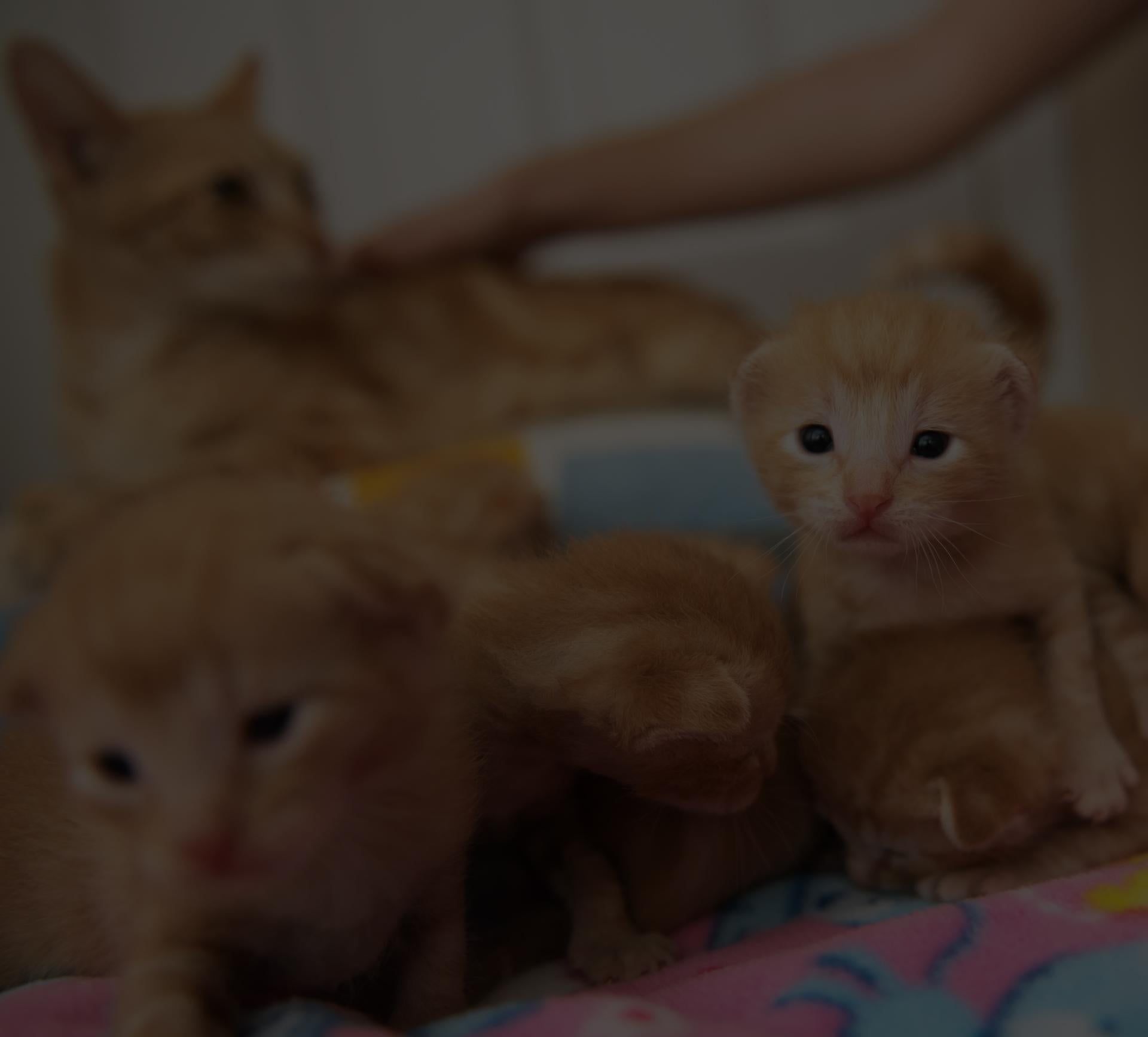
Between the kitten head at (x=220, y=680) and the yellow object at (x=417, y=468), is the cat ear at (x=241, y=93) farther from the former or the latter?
the kitten head at (x=220, y=680)

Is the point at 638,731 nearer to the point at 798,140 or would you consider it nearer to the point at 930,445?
the point at 930,445

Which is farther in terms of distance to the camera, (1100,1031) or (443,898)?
(443,898)

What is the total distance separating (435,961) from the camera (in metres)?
0.75

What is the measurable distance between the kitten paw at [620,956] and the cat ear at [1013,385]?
59cm

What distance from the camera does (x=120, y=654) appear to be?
1.73ft

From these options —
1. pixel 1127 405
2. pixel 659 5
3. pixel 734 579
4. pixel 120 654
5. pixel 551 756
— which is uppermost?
pixel 659 5

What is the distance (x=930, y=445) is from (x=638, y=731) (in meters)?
0.40

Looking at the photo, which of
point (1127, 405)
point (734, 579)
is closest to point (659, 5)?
point (1127, 405)

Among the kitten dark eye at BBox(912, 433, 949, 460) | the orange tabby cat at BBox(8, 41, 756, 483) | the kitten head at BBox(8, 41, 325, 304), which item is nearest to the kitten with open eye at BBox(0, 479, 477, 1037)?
the kitten dark eye at BBox(912, 433, 949, 460)

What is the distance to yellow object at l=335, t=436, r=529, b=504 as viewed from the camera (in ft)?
5.10

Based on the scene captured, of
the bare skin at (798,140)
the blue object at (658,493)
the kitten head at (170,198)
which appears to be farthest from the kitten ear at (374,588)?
the bare skin at (798,140)

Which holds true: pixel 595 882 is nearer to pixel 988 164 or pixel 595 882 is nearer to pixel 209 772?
pixel 209 772

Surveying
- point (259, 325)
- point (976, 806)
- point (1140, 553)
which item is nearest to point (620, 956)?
point (976, 806)

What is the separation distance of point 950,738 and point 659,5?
230 cm
